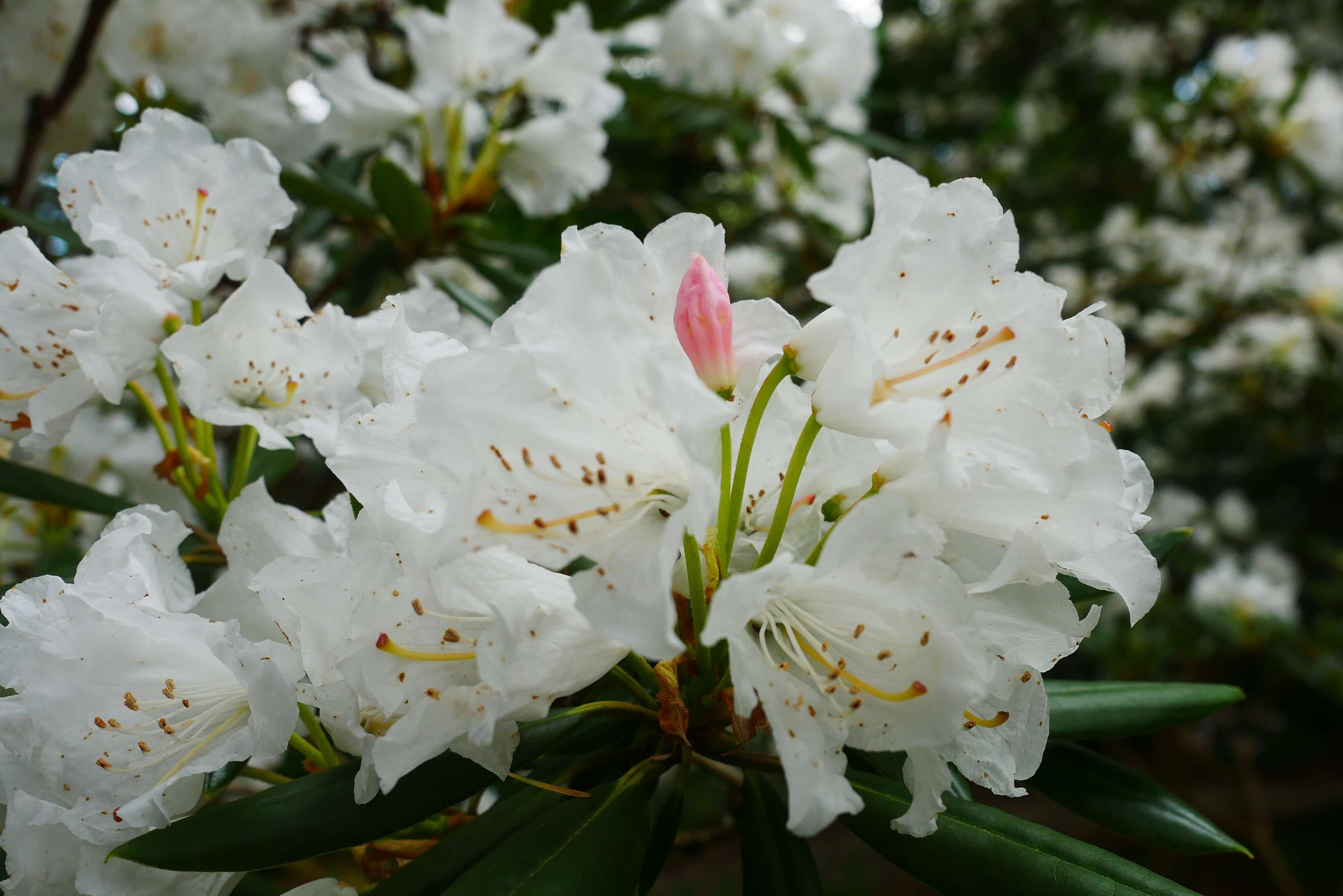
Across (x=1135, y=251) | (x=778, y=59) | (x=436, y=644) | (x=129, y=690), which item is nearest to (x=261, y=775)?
(x=129, y=690)

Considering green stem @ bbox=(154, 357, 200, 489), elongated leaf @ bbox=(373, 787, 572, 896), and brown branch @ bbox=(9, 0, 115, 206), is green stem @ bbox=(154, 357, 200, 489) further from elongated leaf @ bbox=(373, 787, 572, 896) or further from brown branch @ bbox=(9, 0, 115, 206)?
brown branch @ bbox=(9, 0, 115, 206)

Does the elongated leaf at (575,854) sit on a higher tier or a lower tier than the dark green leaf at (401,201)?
lower

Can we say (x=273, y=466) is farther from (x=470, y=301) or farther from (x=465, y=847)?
(x=465, y=847)

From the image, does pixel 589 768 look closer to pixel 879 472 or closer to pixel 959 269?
pixel 879 472

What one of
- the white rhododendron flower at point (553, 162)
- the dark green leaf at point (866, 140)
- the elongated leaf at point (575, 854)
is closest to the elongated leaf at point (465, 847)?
the elongated leaf at point (575, 854)

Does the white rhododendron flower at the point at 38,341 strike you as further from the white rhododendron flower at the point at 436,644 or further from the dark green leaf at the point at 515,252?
the dark green leaf at the point at 515,252

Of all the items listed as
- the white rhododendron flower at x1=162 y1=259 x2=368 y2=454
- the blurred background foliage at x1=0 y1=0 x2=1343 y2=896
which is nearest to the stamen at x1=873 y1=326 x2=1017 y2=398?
the white rhododendron flower at x1=162 y1=259 x2=368 y2=454
